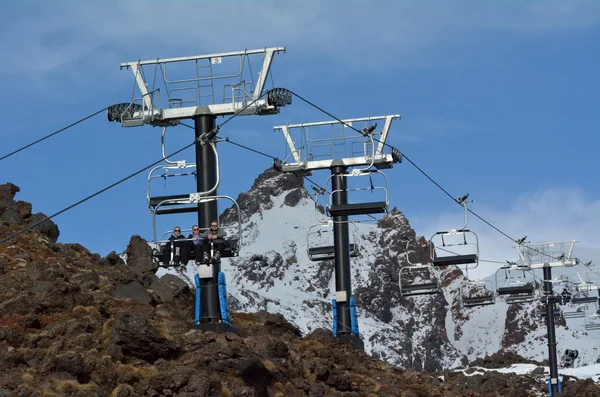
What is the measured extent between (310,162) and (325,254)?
12.1 feet

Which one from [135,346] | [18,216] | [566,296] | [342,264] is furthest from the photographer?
[566,296]

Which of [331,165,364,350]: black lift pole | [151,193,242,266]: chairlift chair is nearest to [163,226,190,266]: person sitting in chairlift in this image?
[151,193,242,266]: chairlift chair

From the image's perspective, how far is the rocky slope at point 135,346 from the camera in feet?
91.5

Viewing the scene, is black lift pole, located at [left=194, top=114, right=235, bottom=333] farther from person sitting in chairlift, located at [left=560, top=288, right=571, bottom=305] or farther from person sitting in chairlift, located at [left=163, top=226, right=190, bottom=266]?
person sitting in chairlift, located at [left=560, top=288, right=571, bottom=305]

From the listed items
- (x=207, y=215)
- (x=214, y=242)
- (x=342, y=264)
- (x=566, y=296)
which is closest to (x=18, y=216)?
(x=342, y=264)

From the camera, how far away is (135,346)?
97.1ft

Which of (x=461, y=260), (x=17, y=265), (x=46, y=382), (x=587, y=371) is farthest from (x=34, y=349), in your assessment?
(x=587, y=371)

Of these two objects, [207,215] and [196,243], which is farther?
[207,215]

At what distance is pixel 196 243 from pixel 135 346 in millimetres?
3292

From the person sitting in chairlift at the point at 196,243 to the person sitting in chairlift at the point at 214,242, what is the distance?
106mm

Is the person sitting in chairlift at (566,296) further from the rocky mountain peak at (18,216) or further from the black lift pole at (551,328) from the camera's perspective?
the rocky mountain peak at (18,216)

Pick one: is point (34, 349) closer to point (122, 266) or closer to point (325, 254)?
point (122, 266)

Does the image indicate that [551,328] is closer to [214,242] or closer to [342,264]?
[342,264]

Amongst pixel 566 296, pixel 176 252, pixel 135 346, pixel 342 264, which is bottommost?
pixel 135 346
